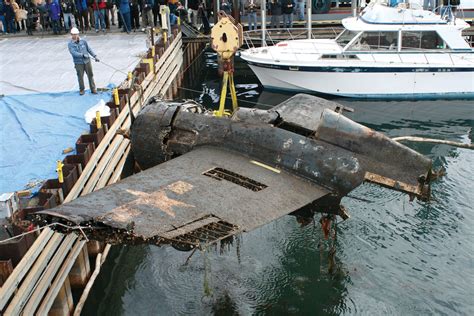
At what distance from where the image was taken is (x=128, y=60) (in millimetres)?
23516

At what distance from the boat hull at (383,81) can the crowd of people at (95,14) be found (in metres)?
6.40

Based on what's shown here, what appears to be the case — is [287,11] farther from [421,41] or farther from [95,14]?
[95,14]

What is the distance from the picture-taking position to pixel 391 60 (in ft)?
81.3

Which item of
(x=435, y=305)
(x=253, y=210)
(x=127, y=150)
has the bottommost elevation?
(x=435, y=305)

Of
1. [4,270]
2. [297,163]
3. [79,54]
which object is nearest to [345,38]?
[79,54]

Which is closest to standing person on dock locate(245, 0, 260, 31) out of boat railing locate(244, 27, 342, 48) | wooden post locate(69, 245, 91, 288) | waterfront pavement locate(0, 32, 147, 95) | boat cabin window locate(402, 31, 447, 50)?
boat railing locate(244, 27, 342, 48)

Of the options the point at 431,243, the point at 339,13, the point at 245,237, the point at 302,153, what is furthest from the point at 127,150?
the point at 339,13

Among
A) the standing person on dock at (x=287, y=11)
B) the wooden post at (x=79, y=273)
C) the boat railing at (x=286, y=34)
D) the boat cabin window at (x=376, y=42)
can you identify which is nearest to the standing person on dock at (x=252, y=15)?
the boat railing at (x=286, y=34)

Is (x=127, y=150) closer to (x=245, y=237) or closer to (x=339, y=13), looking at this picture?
(x=245, y=237)

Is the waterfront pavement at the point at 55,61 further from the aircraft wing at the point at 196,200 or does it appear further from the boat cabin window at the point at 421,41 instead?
the boat cabin window at the point at 421,41

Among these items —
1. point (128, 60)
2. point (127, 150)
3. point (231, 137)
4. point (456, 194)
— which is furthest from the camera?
point (128, 60)

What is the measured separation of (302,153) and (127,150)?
7.77 metres

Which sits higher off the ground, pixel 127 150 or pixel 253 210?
pixel 253 210

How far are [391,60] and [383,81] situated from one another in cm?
94
